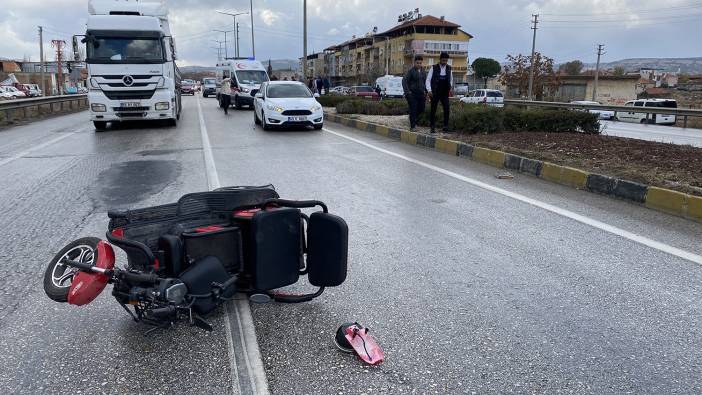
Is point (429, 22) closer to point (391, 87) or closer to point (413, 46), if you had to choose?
point (413, 46)

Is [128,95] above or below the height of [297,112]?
above

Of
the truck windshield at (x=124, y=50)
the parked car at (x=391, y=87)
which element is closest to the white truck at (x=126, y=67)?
the truck windshield at (x=124, y=50)

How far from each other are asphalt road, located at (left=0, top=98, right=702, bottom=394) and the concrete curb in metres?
0.24

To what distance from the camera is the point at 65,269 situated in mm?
3254

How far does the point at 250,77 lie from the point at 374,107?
34.3ft

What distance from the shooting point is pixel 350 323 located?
3123 mm

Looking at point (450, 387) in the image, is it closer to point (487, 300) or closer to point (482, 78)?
point (487, 300)

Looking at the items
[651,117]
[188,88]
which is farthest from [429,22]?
[651,117]

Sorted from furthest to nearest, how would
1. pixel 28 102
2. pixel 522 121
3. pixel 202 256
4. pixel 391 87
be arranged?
pixel 391 87 < pixel 28 102 < pixel 522 121 < pixel 202 256

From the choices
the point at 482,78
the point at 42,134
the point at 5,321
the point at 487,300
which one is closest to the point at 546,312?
the point at 487,300

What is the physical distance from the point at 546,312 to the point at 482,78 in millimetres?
95551

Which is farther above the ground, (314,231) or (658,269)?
(314,231)

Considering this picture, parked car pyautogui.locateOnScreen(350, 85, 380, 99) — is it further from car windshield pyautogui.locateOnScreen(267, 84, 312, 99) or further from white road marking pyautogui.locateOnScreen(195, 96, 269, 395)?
white road marking pyautogui.locateOnScreen(195, 96, 269, 395)

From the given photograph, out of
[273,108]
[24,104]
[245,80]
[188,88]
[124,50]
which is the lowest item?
[24,104]
